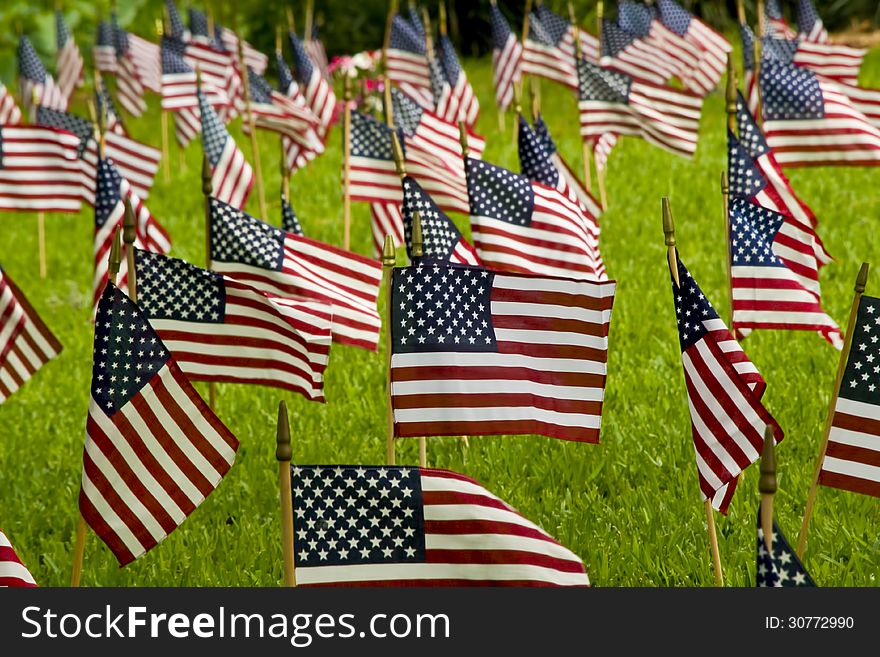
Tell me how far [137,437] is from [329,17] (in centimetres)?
2061

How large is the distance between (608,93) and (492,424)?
199 inches

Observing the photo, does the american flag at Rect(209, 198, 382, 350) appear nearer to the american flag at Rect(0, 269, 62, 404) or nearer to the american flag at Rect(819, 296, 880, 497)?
the american flag at Rect(0, 269, 62, 404)

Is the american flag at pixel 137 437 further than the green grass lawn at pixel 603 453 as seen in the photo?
No

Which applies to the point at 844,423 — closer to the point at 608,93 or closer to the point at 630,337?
the point at 630,337

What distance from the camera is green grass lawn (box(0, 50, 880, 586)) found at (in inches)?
221

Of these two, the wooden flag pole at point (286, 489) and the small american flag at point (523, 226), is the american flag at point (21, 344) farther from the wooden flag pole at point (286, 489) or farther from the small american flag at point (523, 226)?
the wooden flag pole at point (286, 489)

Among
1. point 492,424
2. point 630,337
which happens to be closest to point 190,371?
point 492,424

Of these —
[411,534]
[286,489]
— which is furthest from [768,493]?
[286,489]

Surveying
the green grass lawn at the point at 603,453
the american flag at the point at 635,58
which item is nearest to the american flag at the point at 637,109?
the green grass lawn at the point at 603,453

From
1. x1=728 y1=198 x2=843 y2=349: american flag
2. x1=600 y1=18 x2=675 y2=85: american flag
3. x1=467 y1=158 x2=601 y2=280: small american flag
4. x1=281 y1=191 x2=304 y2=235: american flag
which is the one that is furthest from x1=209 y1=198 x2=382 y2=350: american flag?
x1=600 y1=18 x2=675 y2=85: american flag

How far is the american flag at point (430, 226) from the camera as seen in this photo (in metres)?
5.95

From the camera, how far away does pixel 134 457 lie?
486 centimetres

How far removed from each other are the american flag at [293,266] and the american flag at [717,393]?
1900mm

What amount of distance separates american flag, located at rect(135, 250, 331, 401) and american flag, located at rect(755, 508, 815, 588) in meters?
2.75
